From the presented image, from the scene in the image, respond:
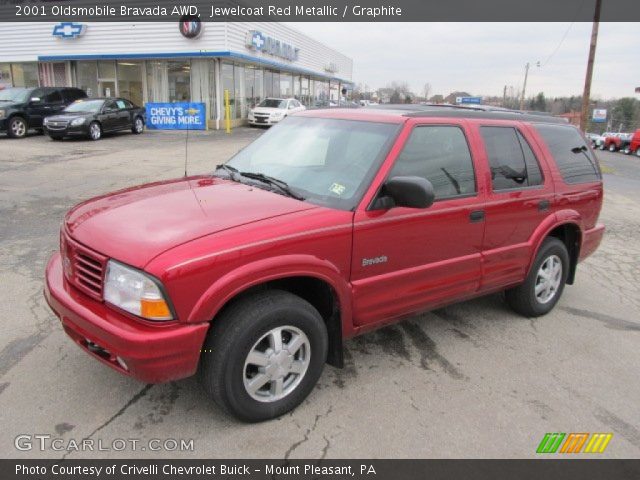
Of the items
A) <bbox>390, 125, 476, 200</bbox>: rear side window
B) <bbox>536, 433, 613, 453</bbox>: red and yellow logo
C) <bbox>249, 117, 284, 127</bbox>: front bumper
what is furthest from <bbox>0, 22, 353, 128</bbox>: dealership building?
<bbox>536, 433, 613, 453</bbox>: red and yellow logo

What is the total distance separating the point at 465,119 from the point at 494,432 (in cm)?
227

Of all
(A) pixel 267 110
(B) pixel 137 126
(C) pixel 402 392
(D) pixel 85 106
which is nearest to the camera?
(C) pixel 402 392

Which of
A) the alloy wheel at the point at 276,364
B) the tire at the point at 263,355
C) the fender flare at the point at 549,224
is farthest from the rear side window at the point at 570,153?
the alloy wheel at the point at 276,364

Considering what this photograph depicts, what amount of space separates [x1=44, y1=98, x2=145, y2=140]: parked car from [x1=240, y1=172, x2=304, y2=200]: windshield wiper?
16.9 meters

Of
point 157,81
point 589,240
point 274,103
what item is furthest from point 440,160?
point 157,81

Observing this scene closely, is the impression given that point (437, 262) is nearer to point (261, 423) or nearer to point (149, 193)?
point (261, 423)

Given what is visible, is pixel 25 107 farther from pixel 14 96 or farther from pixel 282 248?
pixel 282 248

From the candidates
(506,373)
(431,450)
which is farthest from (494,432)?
(506,373)

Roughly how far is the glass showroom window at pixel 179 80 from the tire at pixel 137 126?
201 inches

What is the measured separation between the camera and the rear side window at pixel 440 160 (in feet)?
11.5

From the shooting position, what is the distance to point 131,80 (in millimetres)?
27641

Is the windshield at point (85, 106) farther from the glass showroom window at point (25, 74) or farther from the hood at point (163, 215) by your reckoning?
the hood at point (163, 215)

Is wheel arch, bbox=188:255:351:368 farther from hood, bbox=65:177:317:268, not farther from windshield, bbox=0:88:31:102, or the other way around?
windshield, bbox=0:88:31:102

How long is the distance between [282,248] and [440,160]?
1530mm
